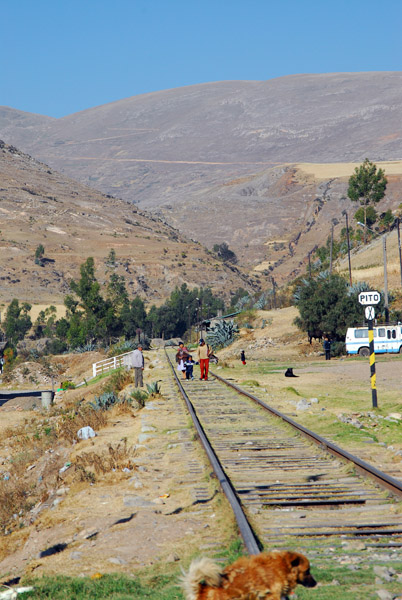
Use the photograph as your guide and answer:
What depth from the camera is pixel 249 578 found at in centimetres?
466

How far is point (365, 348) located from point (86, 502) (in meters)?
32.4

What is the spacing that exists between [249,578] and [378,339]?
36061 mm

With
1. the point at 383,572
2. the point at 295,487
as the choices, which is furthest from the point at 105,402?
the point at 383,572

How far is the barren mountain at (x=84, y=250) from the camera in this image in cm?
13500

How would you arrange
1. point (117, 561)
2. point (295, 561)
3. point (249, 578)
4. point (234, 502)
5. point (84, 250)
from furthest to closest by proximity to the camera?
point (84, 250) → point (234, 502) → point (117, 561) → point (295, 561) → point (249, 578)

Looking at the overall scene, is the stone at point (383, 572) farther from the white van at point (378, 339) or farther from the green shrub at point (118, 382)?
the white van at point (378, 339)

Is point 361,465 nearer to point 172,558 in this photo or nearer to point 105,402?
point 172,558

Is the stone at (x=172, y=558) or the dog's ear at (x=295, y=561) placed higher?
the dog's ear at (x=295, y=561)

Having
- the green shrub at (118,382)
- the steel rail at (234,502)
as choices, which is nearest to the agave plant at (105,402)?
the green shrub at (118,382)

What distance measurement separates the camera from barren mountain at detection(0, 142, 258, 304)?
13500 cm

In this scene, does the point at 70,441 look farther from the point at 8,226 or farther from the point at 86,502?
the point at 8,226

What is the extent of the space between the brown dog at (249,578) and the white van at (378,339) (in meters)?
34.7

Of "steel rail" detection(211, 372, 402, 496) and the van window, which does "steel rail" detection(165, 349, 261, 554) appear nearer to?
"steel rail" detection(211, 372, 402, 496)

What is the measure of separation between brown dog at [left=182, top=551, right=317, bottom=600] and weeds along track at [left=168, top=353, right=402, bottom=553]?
1092 millimetres
